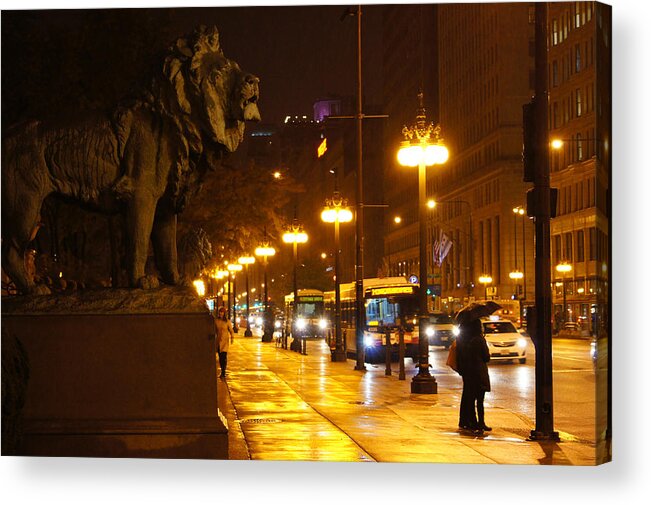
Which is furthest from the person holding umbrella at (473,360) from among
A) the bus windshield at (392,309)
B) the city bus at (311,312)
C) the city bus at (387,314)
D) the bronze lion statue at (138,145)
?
the city bus at (311,312)

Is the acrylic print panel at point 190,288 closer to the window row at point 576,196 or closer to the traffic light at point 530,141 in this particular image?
the traffic light at point 530,141

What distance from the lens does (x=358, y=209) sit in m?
33.2

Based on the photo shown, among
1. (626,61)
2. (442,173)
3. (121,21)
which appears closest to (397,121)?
(442,173)

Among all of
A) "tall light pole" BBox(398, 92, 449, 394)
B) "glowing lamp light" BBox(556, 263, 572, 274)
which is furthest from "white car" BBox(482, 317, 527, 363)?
"glowing lamp light" BBox(556, 263, 572, 274)

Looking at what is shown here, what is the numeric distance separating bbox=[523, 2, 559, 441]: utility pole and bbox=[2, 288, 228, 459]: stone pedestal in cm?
506

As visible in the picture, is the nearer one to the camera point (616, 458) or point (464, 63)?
point (616, 458)

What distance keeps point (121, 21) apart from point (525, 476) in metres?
13.8

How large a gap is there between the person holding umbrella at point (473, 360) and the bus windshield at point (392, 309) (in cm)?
2575

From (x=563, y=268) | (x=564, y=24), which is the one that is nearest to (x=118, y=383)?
(x=564, y=24)

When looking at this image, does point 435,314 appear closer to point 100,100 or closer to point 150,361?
point 100,100

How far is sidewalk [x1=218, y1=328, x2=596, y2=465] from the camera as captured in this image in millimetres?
12070

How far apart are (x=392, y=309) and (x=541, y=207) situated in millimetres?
28433

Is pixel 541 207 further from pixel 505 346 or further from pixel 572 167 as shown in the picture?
pixel 572 167

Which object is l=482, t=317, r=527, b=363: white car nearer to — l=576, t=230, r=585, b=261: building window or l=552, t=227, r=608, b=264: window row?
l=552, t=227, r=608, b=264: window row
